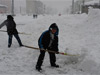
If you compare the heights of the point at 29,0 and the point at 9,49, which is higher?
the point at 29,0

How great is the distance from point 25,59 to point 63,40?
116 inches

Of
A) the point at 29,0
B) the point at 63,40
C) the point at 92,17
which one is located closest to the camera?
the point at 63,40

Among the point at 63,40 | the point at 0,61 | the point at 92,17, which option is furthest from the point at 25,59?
the point at 92,17

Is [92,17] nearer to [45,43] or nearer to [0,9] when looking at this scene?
[45,43]

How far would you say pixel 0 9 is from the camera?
67375 mm

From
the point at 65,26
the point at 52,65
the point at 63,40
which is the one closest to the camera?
the point at 52,65

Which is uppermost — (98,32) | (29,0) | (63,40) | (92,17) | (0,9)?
(29,0)

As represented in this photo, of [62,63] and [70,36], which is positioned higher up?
[70,36]

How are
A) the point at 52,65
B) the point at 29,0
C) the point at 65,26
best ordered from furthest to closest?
the point at 29,0, the point at 65,26, the point at 52,65

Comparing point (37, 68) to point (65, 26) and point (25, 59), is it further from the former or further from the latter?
point (65, 26)

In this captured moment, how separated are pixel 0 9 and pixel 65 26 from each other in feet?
202

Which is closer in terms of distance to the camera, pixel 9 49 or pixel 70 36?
pixel 9 49

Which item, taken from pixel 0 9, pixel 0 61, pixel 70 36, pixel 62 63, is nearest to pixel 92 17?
pixel 70 36

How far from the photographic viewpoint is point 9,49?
8.03 meters
